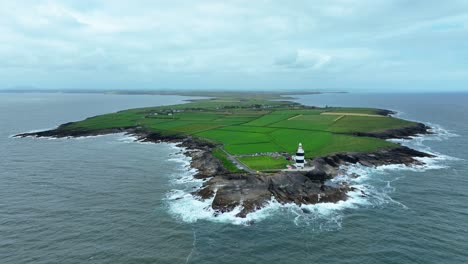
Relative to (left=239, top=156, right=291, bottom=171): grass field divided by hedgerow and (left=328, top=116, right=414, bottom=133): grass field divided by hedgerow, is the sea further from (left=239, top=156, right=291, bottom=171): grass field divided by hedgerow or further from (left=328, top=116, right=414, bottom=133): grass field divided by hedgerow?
(left=328, top=116, right=414, bottom=133): grass field divided by hedgerow

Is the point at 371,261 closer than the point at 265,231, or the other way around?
the point at 371,261

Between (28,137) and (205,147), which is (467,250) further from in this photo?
(28,137)

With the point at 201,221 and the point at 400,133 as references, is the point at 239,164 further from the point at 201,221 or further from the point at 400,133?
the point at 400,133

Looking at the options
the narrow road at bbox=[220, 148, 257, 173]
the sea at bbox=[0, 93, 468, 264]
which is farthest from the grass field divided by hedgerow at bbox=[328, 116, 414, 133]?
the narrow road at bbox=[220, 148, 257, 173]

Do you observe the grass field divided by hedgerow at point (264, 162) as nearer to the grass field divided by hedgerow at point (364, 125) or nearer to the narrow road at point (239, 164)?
the narrow road at point (239, 164)

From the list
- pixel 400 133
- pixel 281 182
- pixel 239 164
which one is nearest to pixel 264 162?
pixel 239 164

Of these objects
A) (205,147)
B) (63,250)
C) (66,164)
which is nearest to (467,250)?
(63,250)

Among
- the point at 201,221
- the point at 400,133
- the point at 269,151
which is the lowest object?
the point at 201,221

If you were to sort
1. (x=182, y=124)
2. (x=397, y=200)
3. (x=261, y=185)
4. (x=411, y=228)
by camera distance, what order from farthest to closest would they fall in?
(x=182, y=124) < (x=261, y=185) < (x=397, y=200) < (x=411, y=228)
